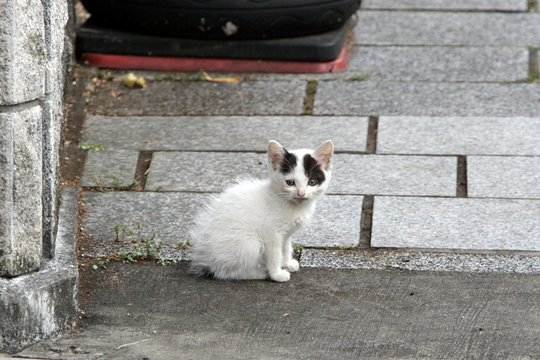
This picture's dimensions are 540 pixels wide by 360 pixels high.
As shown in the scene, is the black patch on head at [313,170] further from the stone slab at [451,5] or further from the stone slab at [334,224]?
the stone slab at [451,5]

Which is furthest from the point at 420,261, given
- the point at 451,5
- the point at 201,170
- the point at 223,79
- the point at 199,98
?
the point at 451,5

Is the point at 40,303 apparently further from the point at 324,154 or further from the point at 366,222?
the point at 366,222

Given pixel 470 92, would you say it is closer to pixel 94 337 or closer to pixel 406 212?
pixel 406 212

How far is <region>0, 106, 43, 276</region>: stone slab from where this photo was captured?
12.7ft

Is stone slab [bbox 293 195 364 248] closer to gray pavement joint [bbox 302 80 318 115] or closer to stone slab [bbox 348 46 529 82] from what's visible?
gray pavement joint [bbox 302 80 318 115]

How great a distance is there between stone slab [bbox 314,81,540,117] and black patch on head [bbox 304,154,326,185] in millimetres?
1810

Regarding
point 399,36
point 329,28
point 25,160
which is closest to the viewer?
point 25,160

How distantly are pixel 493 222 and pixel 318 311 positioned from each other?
1.20 meters

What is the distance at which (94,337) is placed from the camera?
4.15m

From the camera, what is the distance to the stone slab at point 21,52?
377cm

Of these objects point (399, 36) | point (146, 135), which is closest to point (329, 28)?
point (399, 36)

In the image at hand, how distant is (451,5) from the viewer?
26.9 ft

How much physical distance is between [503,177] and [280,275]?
155 centimetres

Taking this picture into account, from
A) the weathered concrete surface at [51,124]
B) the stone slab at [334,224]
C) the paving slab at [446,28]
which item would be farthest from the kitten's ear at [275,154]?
the paving slab at [446,28]
